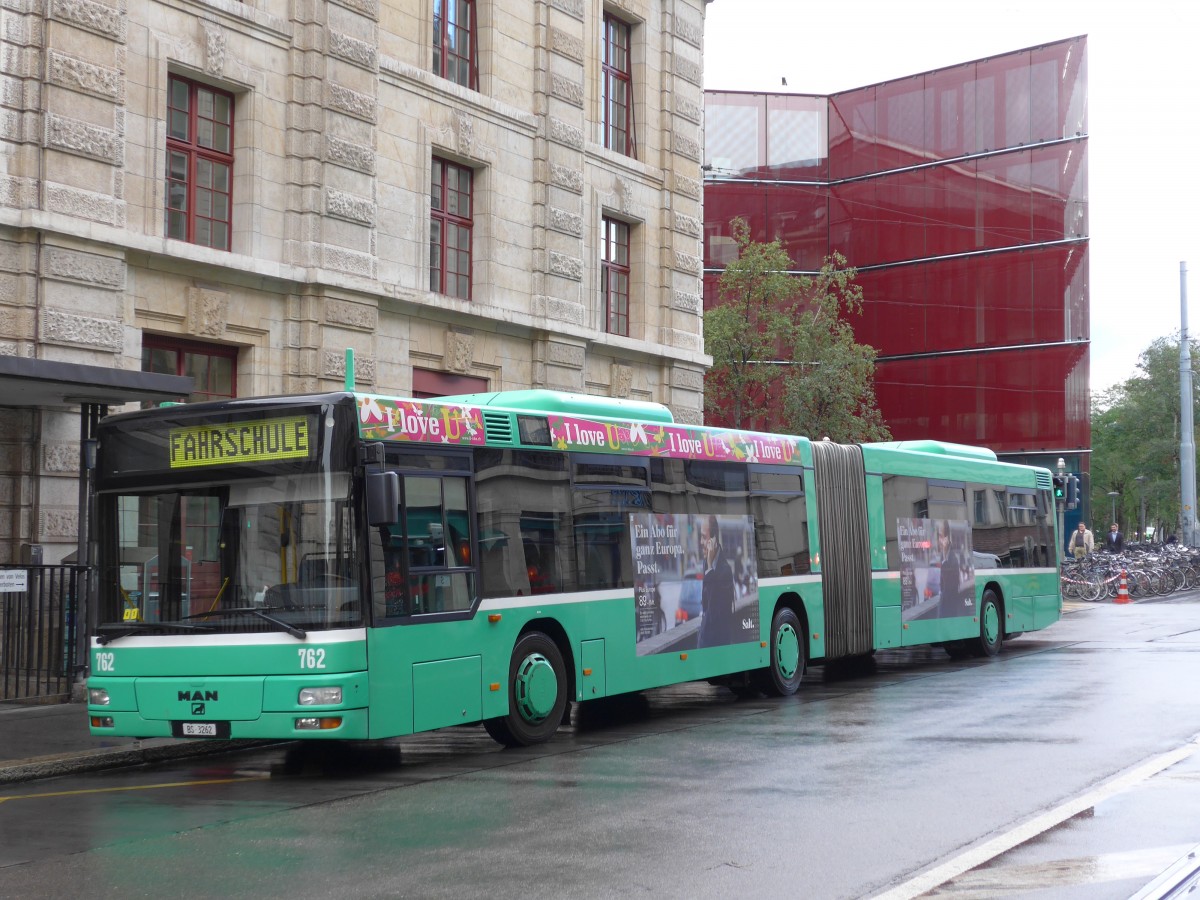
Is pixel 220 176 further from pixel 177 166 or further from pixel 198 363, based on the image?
pixel 198 363

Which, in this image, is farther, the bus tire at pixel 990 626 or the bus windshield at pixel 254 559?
the bus tire at pixel 990 626

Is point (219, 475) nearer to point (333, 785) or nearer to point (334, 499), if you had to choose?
point (334, 499)

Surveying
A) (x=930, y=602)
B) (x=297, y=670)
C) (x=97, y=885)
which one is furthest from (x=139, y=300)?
(x=97, y=885)

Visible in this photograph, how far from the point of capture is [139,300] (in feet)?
59.8

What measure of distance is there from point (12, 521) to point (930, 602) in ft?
36.7

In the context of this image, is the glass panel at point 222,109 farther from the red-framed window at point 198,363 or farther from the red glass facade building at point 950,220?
the red glass facade building at point 950,220

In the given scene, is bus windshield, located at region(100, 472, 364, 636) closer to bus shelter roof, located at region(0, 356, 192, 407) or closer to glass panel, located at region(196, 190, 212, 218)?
bus shelter roof, located at region(0, 356, 192, 407)

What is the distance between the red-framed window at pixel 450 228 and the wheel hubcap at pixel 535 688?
11.8 metres

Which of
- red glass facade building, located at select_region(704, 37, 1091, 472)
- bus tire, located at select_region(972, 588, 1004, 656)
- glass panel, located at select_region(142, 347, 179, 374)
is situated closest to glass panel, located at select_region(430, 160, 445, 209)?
glass panel, located at select_region(142, 347, 179, 374)

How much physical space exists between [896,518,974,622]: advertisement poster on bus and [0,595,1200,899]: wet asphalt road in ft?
15.2

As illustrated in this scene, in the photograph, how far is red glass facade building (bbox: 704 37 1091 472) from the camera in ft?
168

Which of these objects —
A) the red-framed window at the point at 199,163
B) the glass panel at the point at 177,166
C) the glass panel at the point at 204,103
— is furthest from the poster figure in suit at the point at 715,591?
Result: the glass panel at the point at 204,103

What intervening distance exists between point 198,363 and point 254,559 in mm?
9770

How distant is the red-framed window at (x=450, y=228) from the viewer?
23.2 meters
